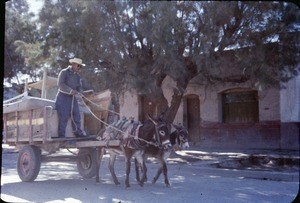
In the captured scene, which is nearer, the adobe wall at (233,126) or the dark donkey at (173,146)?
the dark donkey at (173,146)

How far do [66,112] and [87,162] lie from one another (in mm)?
1372

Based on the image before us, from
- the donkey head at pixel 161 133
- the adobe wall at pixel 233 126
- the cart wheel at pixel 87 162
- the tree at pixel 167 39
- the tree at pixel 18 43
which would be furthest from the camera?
the tree at pixel 18 43

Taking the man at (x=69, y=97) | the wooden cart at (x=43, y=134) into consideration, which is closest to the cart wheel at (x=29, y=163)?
the wooden cart at (x=43, y=134)

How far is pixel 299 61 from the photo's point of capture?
8.48 metres

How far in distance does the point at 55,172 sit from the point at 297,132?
7.53 metres

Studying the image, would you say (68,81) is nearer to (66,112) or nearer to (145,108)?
(66,112)

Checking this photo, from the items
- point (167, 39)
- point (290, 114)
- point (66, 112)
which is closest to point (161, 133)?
point (167, 39)

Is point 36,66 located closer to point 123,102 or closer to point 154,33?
point 123,102

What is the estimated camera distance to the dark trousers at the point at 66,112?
6758mm

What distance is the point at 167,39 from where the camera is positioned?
557 cm

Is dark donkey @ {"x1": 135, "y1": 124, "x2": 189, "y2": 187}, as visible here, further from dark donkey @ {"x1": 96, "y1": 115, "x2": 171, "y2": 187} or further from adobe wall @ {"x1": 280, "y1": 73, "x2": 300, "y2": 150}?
adobe wall @ {"x1": 280, "y1": 73, "x2": 300, "y2": 150}

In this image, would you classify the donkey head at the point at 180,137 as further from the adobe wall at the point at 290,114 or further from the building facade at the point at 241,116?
the adobe wall at the point at 290,114

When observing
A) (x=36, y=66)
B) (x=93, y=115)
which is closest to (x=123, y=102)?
(x=93, y=115)

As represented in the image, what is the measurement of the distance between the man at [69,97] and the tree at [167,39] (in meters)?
0.32
